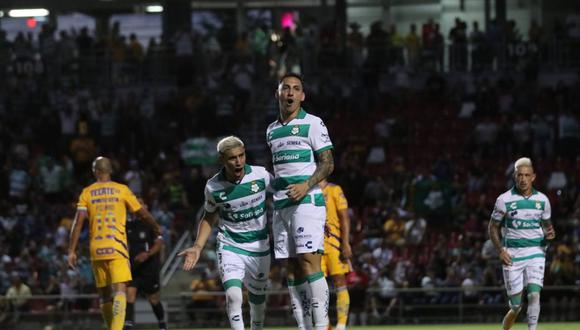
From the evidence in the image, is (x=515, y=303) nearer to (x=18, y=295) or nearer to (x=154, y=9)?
(x=18, y=295)

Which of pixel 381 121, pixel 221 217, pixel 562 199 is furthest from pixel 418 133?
pixel 221 217

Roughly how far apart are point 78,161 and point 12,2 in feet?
40.2

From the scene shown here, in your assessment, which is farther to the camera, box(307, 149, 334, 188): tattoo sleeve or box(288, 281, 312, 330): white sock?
box(288, 281, 312, 330): white sock

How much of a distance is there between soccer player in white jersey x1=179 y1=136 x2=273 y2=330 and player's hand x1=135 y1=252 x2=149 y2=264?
19.2 ft

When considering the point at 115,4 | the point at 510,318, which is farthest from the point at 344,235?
the point at 115,4

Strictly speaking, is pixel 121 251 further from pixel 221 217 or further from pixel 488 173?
pixel 488 173

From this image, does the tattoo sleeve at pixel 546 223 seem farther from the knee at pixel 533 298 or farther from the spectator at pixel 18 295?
the spectator at pixel 18 295

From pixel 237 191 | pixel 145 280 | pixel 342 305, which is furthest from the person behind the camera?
pixel 145 280

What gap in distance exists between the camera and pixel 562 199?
91.4 ft

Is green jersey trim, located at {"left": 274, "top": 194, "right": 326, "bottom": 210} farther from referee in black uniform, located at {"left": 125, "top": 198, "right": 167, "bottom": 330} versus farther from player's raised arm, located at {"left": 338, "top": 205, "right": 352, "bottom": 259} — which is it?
referee in black uniform, located at {"left": 125, "top": 198, "right": 167, "bottom": 330}

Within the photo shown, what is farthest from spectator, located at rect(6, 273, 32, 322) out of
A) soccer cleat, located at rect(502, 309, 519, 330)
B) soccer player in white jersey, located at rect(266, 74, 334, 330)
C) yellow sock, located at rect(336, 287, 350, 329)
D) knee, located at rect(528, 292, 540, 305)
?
soccer player in white jersey, located at rect(266, 74, 334, 330)

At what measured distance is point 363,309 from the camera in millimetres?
25156

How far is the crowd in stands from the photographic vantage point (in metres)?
26.8

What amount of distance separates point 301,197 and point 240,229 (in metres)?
0.97
